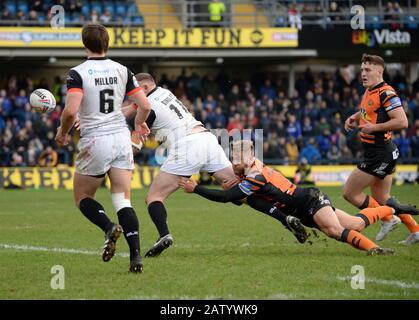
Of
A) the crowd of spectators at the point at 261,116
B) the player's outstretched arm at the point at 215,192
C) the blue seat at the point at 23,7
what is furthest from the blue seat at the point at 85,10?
the player's outstretched arm at the point at 215,192

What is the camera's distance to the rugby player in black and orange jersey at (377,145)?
1048 cm

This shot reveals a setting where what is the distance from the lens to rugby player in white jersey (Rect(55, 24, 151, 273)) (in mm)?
7898

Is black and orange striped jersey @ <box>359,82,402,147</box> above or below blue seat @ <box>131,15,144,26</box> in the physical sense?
below

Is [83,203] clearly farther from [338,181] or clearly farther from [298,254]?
[338,181]

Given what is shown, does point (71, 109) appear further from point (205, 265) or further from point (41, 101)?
point (205, 265)

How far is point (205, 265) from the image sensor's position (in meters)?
8.78

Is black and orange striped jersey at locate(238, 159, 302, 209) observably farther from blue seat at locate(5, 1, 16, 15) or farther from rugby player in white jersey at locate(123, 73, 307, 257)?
blue seat at locate(5, 1, 16, 15)

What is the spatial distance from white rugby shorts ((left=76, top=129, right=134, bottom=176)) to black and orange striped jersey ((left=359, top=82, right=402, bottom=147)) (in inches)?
144

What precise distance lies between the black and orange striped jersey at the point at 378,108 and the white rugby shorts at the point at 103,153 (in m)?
3.67

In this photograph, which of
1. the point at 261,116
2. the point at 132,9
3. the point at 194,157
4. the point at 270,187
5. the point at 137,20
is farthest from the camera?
the point at 132,9

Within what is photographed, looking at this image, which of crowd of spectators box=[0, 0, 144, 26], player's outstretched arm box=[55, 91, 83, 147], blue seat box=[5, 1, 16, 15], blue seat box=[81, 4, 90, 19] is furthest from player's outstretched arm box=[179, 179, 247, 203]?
blue seat box=[5, 1, 16, 15]

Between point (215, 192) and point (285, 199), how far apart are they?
2.76ft

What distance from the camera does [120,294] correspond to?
7.01 meters

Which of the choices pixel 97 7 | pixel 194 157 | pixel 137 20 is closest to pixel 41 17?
pixel 97 7
